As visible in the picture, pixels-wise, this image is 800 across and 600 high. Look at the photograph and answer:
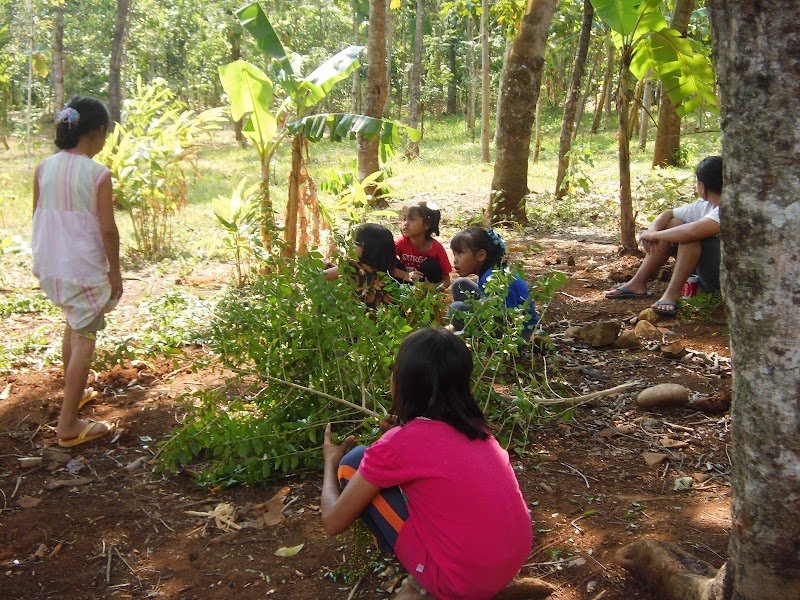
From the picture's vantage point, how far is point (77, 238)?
12.6 feet

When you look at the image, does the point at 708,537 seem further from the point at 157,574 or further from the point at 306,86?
the point at 306,86

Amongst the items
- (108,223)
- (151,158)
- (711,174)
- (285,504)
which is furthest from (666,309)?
(151,158)

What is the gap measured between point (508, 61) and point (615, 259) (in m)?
2.65

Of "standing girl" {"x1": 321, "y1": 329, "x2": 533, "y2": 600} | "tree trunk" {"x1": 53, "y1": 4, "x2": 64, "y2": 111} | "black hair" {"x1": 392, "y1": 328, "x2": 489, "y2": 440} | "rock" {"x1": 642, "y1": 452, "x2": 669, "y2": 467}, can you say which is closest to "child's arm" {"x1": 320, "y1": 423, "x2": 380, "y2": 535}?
"standing girl" {"x1": 321, "y1": 329, "x2": 533, "y2": 600}

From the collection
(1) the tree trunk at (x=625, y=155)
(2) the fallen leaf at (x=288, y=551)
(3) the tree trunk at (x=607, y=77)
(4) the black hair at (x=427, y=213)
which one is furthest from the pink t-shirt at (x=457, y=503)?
(3) the tree trunk at (x=607, y=77)

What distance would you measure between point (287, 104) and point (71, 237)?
11.3 feet

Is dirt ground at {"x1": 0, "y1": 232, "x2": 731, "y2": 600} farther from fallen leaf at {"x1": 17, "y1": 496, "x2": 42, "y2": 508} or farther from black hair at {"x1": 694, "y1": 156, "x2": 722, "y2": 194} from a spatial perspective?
black hair at {"x1": 694, "y1": 156, "x2": 722, "y2": 194}

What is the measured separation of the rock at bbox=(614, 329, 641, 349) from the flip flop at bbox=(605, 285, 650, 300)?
1.12m

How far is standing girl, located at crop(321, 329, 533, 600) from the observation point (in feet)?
7.47

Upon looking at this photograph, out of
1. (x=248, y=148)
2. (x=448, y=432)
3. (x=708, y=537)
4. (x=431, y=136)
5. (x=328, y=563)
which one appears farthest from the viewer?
(x=431, y=136)

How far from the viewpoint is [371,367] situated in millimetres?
3629

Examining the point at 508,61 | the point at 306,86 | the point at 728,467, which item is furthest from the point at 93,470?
the point at 508,61

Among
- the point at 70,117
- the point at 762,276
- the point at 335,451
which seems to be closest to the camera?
the point at 762,276

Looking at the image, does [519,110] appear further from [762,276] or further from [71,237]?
[762,276]
